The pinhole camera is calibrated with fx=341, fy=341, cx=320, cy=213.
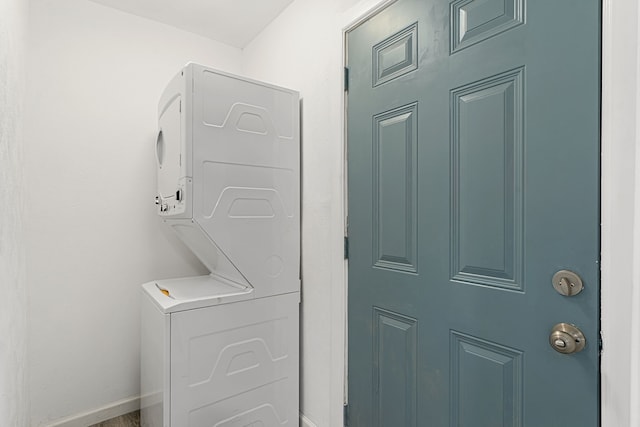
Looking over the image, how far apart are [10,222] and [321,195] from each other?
131cm

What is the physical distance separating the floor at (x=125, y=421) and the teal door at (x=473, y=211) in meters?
1.49

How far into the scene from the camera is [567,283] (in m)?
0.93

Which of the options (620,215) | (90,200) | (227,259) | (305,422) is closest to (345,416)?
(305,422)

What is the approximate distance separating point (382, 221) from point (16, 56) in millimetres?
1725

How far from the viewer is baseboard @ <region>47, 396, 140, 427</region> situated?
2.08 meters

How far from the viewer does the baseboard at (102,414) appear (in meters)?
2.08

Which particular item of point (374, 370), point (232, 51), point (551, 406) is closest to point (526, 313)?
point (551, 406)

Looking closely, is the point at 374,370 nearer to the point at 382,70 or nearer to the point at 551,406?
the point at 551,406

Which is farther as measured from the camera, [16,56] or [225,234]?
[225,234]

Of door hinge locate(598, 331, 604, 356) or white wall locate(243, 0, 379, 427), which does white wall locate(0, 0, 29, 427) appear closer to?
white wall locate(243, 0, 379, 427)

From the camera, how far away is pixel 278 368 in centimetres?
189

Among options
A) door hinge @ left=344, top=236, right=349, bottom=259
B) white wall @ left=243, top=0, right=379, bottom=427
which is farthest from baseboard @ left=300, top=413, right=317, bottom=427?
door hinge @ left=344, top=236, right=349, bottom=259

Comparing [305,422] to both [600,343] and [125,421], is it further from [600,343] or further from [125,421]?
[600,343]

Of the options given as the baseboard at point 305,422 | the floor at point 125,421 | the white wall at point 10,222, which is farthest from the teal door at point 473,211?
the floor at point 125,421
